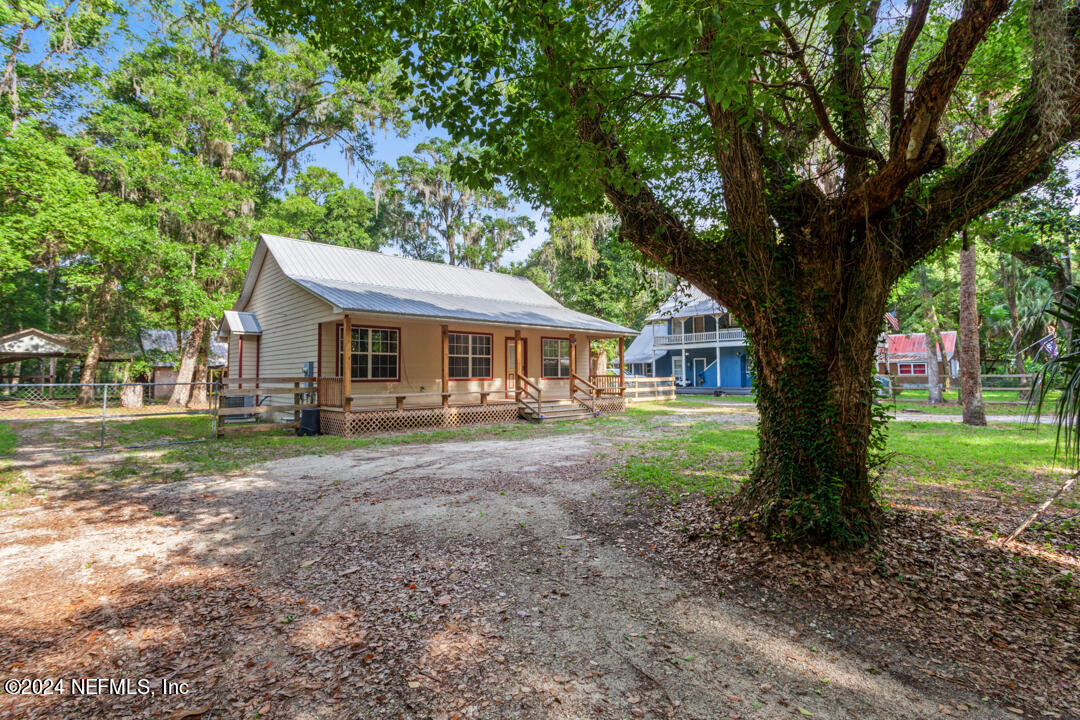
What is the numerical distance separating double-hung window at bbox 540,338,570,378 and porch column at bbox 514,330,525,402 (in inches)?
39.4

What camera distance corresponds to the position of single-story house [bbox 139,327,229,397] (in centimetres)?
2253

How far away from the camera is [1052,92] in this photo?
2.92 metres

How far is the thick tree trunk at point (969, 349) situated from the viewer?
39.1 feet

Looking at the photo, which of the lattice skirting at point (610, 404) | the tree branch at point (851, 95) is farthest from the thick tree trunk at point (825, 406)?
the lattice skirting at point (610, 404)

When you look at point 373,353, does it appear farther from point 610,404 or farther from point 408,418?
point 610,404

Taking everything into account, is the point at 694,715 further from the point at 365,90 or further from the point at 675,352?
the point at 675,352

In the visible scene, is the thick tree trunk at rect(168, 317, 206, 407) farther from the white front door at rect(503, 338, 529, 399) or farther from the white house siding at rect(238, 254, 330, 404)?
the white front door at rect(503, 338, 529, 399)

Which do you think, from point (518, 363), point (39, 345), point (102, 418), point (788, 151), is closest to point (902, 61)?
point (788, 151)

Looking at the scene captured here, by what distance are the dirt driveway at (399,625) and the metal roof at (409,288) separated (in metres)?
7.32

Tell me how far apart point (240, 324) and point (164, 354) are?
44.8 feet

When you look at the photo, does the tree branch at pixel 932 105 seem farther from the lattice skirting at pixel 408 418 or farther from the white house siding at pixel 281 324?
the white house siding at pixel 281 324

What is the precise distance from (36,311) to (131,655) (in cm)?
3462

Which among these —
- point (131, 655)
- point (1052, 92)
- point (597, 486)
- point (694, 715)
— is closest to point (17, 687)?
point (131, 655)

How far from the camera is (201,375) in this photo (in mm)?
20266
